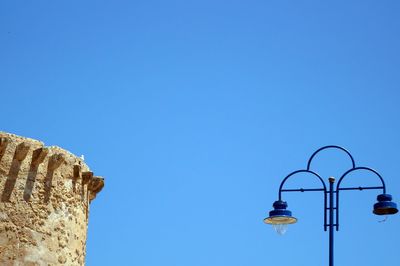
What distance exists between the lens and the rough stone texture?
15.1 metres

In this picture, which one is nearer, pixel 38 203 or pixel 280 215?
pixel 280 215

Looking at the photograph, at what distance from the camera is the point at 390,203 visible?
42.3 ft

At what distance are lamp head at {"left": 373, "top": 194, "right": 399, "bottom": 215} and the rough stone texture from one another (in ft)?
19.2

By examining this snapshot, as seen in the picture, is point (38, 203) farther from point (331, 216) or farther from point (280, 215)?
point (331, 216)

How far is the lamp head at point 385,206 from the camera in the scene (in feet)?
42.3

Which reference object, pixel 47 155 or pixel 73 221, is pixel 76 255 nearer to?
pixel 73 221

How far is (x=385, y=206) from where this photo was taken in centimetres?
1290

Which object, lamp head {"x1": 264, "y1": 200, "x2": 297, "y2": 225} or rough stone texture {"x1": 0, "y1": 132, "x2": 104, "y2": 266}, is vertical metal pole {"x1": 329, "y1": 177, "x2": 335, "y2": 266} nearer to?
lamp head {"x1": 264, "y1": 200, "x2": 297, "y2": 225}

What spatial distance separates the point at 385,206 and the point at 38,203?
6.10 m

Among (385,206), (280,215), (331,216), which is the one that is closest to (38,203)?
(280,215)

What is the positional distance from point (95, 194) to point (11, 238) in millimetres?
2868

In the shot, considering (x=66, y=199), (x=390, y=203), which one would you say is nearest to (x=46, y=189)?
(x=66, y=199)

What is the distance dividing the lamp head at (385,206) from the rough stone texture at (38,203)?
5839 millimetres

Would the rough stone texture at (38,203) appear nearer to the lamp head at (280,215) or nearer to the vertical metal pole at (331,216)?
the lamp head at (280,215)
